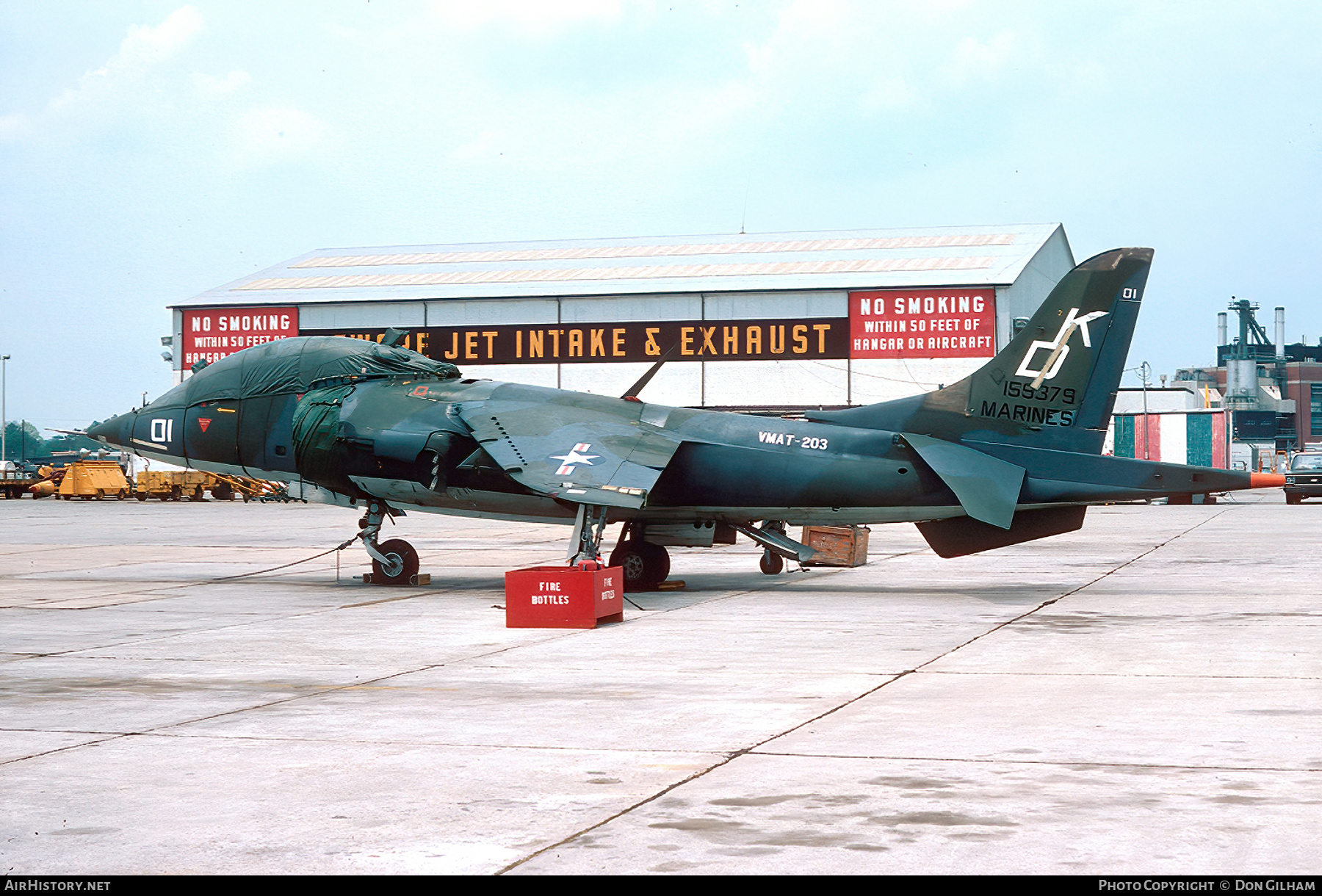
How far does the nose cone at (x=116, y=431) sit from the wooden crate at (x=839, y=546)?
12555mm

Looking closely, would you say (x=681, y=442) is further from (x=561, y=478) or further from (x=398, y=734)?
(x=398, y=734)

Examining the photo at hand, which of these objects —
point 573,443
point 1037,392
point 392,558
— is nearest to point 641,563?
point 573,443

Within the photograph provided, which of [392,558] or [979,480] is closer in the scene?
[979,480]

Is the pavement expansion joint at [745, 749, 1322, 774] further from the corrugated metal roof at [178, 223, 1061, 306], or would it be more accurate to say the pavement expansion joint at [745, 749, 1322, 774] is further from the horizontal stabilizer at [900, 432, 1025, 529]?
the corrugated metal roof at [178, 223, 1061, 306]

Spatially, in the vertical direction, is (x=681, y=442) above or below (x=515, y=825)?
above

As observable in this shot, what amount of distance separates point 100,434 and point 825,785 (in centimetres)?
1992

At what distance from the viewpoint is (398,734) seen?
942 cm

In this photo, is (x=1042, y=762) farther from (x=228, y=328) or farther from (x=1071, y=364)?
(x=228, y=328)

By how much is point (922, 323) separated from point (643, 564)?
4115 centimetres

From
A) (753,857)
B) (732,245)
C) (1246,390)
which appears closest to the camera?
(753,857)

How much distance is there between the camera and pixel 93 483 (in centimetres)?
6600

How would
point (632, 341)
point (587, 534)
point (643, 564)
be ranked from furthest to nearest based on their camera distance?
point (632, 341)
point (643, 564)
point (587, 534)

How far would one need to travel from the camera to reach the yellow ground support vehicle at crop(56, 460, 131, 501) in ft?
217

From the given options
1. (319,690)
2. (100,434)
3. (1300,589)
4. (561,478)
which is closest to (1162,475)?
(1300,589)
